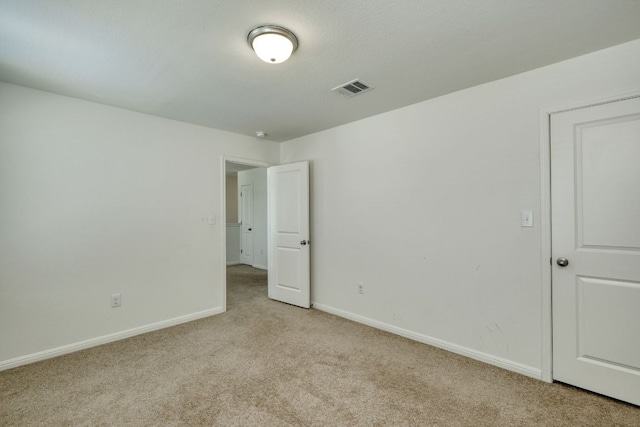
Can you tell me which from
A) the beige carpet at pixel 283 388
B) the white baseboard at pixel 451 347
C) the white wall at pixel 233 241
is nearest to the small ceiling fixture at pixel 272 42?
the beige carpet at pixel 283 388

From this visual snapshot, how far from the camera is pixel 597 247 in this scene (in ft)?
6.52

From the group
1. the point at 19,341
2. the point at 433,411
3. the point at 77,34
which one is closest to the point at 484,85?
the point at 433,411

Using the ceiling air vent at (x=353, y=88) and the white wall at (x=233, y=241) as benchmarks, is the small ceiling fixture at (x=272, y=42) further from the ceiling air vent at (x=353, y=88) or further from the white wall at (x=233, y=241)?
the white wall at (x=233, y=241)

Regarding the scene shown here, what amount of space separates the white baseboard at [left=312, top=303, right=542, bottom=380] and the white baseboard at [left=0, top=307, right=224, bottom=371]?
1.75 meters

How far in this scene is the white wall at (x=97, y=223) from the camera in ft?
7.98

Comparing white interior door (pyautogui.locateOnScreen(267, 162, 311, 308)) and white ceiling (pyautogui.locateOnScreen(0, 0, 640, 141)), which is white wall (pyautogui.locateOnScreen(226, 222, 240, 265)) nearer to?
white interior door (pyautogui.locateOnScreen(267, 162, 311, 308))

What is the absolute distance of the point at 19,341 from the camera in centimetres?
242

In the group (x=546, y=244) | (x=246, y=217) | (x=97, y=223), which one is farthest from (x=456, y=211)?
(x=246, y=217)

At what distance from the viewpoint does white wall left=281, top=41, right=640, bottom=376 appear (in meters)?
2.20

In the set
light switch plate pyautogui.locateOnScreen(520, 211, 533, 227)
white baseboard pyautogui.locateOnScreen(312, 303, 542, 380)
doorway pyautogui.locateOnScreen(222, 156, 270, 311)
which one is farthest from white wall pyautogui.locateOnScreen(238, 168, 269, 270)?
light switch plate pyautogui.locateOnScreen(520, 211, 533, 227)

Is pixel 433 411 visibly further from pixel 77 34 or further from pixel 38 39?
pixel 38 39

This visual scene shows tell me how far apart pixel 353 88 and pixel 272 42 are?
3.19ft

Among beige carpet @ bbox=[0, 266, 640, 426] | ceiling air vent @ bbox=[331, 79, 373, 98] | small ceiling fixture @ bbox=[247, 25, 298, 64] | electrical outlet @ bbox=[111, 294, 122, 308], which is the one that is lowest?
beige carpet @ bbox=[0, 266, 640, 426]

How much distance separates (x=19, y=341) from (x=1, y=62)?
2.26m
